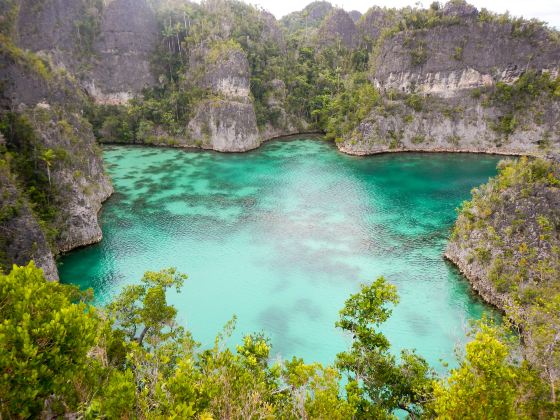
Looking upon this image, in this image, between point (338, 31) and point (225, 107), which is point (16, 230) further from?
point (338, 31)

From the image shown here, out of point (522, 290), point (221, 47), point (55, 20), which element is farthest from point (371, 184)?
point (55, 20)

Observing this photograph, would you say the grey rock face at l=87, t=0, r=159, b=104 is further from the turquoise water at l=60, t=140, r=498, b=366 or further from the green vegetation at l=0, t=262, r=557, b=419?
the green vegetation at l=0, t=262, r=557, b=419

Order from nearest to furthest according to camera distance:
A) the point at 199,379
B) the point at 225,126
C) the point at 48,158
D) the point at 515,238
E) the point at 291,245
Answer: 1. the point at 199,379
2. the point at 515,238
3. the point at 48,158
4. the point at 291,245
5. the point at 225,126

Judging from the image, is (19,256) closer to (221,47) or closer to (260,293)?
(260,293)

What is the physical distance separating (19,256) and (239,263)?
14.7 metres

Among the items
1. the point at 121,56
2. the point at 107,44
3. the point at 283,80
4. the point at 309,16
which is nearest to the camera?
the point at 107,44

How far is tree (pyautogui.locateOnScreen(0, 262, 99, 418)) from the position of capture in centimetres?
741

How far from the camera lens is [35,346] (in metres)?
7.65

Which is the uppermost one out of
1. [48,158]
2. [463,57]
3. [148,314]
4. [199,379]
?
[463,57]

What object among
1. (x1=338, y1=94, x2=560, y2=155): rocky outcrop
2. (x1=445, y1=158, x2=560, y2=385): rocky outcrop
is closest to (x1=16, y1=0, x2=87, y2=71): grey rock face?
(x1=338, y1=94, x2=560, y2=155): rocky outcrop

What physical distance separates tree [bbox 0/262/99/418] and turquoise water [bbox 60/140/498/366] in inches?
591

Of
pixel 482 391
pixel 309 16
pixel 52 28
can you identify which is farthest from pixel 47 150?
pixel 309 16

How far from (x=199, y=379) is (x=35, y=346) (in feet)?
13.8

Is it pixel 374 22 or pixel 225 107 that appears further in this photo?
pixel 374 22
